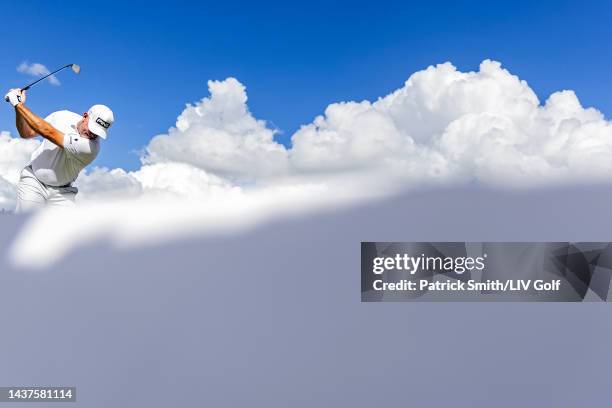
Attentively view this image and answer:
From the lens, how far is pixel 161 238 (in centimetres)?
418

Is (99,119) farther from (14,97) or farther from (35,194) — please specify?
(35,194)

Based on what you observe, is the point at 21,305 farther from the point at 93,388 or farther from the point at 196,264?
the point at 196,264

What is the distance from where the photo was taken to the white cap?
458 cm

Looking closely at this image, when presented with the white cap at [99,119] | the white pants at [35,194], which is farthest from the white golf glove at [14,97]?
the white pants at [35,194]

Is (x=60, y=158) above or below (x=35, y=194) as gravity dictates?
above

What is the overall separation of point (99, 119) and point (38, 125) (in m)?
0.51

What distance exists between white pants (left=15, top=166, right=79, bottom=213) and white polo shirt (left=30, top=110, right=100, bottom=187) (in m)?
0.06

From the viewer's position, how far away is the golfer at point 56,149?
4.49 metres

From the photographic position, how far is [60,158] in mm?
4816

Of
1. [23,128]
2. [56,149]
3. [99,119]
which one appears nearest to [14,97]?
[23,128]

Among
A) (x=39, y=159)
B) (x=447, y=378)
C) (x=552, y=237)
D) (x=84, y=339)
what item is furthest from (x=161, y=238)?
(x=552, y=237)

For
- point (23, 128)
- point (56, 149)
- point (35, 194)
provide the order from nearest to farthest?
1. point (23, 128)
2. point (56, 149)
3. point (35, 194)

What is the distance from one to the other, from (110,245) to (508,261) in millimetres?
3326

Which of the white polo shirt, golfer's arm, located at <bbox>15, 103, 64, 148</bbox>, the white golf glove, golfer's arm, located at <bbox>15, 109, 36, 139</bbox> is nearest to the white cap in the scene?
the white polo shirt
